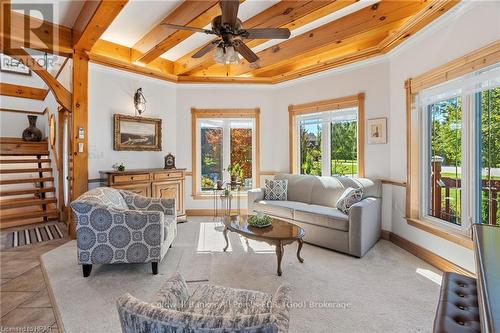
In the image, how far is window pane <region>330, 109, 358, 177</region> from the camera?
179 inches

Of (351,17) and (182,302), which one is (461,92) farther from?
(182,302)

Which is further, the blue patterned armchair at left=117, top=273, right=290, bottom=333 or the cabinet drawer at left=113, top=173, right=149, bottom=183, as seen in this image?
the cabinet drawer at left=113, top=173, right=149, bottom=183

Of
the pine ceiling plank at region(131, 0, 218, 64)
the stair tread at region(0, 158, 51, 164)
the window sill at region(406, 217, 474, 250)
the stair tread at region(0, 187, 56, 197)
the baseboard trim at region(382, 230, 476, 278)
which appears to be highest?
the pine ceiling plank at region(131, 0, 218, 64)

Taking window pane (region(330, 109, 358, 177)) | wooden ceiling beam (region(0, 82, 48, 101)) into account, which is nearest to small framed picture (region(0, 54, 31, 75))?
wooden ceiling beam (region(0, 82, 48, 101))

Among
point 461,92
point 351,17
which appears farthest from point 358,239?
point 351,17

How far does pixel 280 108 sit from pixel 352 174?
78.4 inches

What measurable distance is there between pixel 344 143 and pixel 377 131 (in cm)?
64

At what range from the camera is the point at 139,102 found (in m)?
4.69

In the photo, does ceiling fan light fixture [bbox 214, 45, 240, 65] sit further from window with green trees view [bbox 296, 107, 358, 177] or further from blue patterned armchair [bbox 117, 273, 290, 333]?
window with green trees view [bbox 296, 107, 358, 177]

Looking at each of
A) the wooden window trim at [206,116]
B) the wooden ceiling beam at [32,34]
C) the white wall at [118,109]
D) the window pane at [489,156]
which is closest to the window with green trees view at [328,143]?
the wooden window trim at [206,116]

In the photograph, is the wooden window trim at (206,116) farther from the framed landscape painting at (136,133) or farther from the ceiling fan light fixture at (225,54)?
the ceiling fan light fixture at (225,54)

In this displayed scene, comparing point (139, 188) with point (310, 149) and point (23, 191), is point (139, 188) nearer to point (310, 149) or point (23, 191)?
point (23, 191)

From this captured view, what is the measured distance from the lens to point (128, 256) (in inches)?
108

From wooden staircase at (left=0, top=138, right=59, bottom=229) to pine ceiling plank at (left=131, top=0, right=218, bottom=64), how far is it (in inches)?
129
